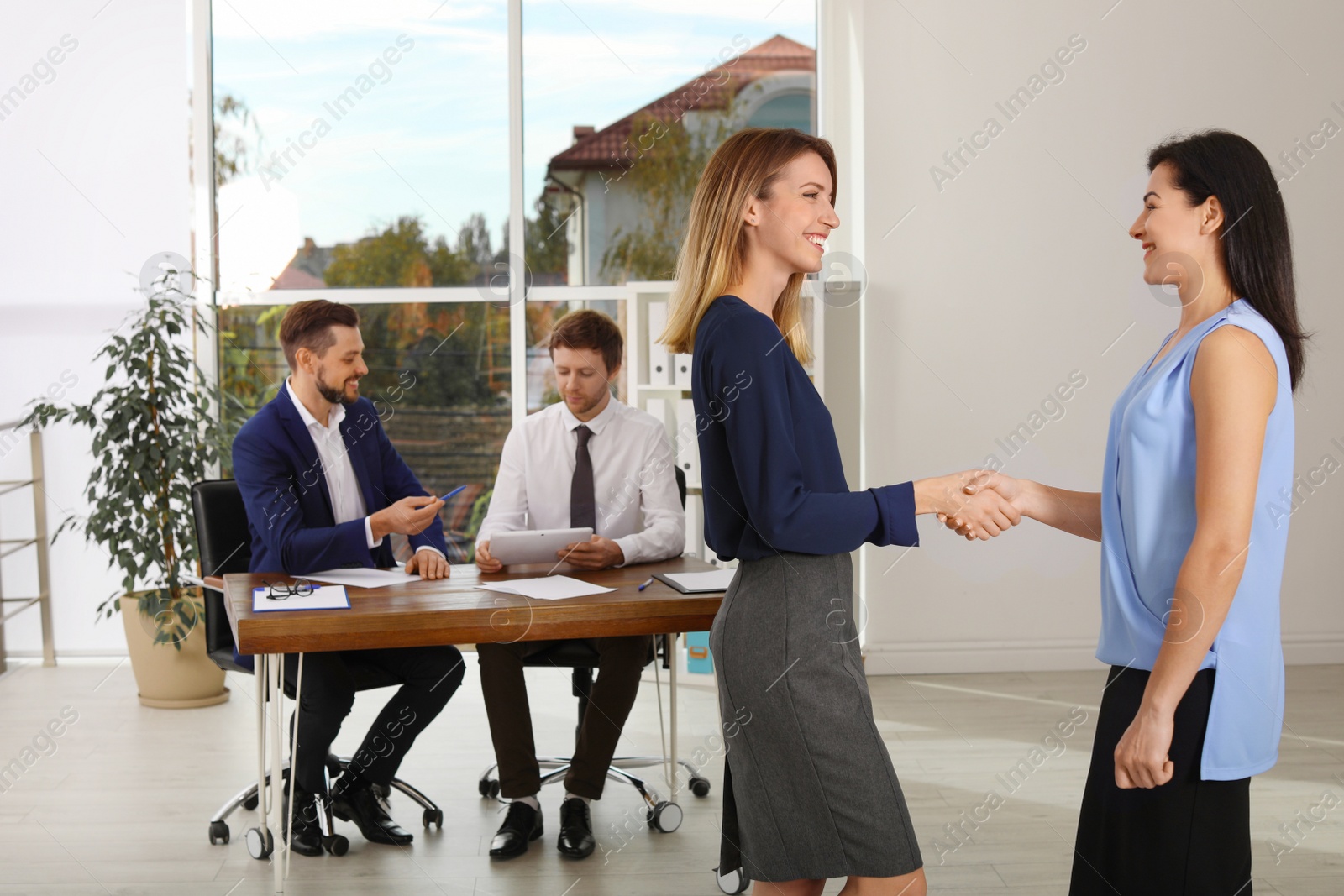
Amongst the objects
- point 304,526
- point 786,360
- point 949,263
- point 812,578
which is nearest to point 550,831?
point 304,526

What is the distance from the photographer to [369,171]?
207 inches

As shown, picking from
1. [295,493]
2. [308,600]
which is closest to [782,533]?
[308,600]

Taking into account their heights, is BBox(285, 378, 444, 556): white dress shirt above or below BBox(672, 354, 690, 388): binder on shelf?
below

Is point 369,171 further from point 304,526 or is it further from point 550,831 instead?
point 550,831

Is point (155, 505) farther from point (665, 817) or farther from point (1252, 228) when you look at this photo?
point (1252, 228)

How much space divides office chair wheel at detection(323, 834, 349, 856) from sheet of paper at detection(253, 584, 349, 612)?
762 mm

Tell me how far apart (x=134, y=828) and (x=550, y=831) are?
3.80ft

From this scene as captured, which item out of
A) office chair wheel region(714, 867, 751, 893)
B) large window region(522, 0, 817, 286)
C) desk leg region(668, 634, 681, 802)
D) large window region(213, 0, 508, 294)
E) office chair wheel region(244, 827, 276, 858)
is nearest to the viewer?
office chair wheel region(714, 867, 751, 893)

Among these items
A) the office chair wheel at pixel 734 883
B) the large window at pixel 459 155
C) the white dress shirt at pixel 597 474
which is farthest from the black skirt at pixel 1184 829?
the large window at pixel 459 155

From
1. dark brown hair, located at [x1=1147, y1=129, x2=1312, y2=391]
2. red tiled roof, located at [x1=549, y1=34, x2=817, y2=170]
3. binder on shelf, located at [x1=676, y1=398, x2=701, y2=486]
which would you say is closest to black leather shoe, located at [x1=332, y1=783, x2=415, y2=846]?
binder on shelf, located at [x1=676, y1=398, x2=701, y2=486]

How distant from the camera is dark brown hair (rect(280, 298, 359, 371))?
3201 millimetres

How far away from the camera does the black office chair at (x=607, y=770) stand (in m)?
3.09

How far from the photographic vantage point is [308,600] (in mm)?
2514

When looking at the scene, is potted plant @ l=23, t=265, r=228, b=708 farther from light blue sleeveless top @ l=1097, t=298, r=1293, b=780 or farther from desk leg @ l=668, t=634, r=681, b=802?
light blue sleeveless top @ l=1097, t=298, r=1293, b=780
